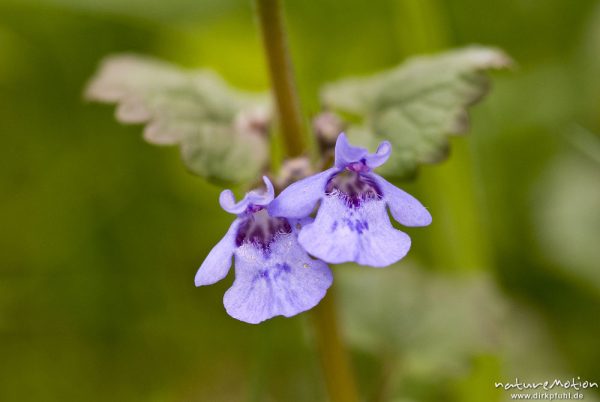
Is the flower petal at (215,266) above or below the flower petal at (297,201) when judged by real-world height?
below

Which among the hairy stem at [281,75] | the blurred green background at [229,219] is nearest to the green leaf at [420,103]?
the hairy stem at [281,75]

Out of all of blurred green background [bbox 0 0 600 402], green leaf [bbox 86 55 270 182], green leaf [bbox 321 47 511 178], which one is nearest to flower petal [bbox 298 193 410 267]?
green leaf [bbox 321 47 511 178]

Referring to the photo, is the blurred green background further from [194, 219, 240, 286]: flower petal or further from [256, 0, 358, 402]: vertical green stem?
[194, 219, 240, 286]: flower petal

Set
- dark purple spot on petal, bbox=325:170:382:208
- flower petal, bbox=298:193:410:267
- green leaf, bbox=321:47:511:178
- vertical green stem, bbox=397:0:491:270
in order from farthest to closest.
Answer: vertical green stem, bbox=397:0:491:270, green leaf, bbox=321:47:511:178, dark purple spot on petal, bbox=325:170:382:208, flower petal, bbox=298:193:410:267

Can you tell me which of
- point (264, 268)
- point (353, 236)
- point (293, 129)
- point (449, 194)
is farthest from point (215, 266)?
point (449, 194)

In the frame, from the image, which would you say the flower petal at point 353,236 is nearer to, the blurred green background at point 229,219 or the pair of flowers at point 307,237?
the pair of flowers at point 307,237

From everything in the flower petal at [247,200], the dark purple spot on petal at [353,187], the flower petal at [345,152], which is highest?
the flower petal at [345,152]
